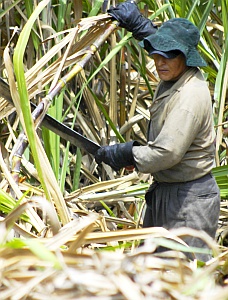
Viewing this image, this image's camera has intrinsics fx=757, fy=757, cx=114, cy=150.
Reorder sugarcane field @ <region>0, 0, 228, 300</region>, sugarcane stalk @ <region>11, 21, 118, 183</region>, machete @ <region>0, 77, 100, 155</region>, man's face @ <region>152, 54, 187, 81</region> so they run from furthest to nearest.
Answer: machete @ <region>0, 77, 100, 155</region> < man's face @ <region>152, 54, 187, 81</region> < sugarcane stalk @ <region>11, 21, 118, 183</region> < sugarcane field @ <region>0, 0, 228, 300</region>

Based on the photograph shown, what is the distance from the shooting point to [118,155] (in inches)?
108

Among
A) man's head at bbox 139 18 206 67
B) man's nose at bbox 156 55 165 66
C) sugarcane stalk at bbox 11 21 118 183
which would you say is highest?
man's head at bbox 139 18 206 67

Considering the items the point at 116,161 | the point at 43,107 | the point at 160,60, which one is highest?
the point at 160,60

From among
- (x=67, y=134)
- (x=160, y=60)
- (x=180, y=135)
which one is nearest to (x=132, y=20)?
(x=160, y=60)

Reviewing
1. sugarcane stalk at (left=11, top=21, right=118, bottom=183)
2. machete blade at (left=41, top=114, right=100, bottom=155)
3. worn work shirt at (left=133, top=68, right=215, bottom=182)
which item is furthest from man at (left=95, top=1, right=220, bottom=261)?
sugarcane stalk at (left=11, top=21, right=118, bottom=183)

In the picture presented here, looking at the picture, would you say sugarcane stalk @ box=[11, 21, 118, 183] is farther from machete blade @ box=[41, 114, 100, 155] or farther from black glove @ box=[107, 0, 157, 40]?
machete blade @ box=[41, 114, 100, 155]

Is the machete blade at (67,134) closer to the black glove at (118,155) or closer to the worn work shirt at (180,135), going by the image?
the black glove at (118,155)

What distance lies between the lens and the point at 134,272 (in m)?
1.32

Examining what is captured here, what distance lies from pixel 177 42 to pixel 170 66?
3.7 inches

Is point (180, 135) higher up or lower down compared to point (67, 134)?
higher up

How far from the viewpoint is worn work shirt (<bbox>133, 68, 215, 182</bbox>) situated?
8.46ft

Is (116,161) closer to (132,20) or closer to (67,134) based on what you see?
(67,134)

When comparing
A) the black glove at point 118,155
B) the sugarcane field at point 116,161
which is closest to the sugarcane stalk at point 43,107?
the sugarcane field at point 116,161

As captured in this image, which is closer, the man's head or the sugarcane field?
the sugarcane field
